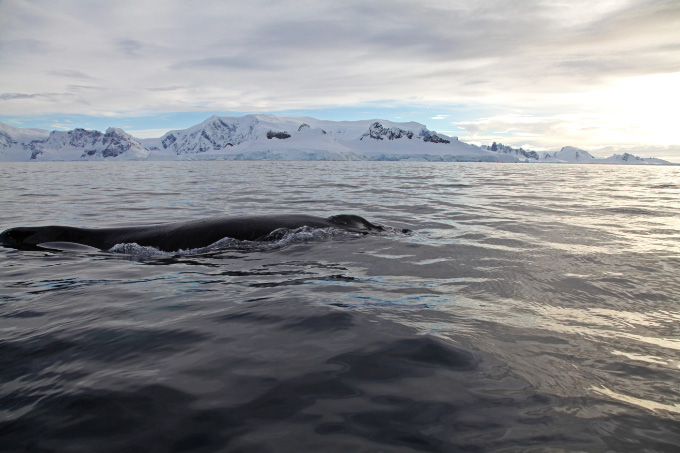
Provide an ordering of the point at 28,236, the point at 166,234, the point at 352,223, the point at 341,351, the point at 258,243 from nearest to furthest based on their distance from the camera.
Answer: the point at 341,351
the point at 258,243
the point at 166,234
the point at 28,236
the point at 352,223

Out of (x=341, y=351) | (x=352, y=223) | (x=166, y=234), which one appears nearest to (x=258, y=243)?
(x=166, y=234)

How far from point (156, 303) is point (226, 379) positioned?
2071 millimetres

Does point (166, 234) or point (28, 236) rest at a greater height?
point (166, 234)

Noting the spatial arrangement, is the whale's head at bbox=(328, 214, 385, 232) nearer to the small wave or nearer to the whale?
the small wave

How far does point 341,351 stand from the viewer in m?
3.47

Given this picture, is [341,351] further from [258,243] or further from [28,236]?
[28,236]

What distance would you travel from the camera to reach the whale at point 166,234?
7.83 m

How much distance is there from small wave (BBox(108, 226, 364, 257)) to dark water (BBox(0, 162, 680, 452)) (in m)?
0.32

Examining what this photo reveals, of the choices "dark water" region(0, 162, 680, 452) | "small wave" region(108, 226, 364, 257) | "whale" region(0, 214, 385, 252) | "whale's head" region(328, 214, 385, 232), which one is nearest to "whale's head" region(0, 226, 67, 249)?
"whale" region(0, 214, 385, 252)

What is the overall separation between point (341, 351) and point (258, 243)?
4630 millimetres

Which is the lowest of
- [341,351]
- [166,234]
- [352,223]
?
[341,351]

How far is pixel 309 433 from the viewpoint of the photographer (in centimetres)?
242

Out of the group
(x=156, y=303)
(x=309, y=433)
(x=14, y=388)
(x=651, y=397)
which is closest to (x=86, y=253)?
(x=156, y=303)

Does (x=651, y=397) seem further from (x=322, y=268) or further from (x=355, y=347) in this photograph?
(x=322, y=268)
